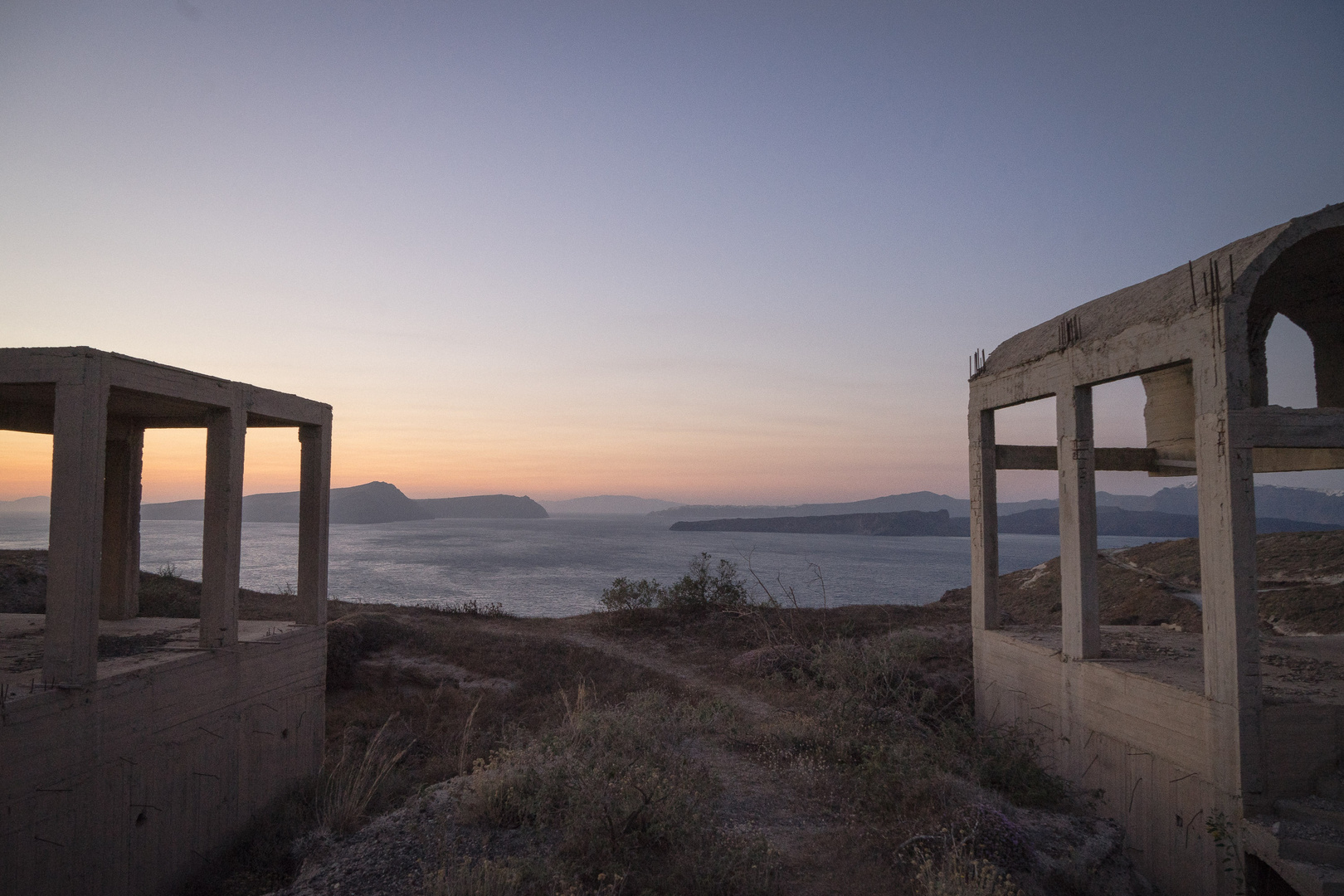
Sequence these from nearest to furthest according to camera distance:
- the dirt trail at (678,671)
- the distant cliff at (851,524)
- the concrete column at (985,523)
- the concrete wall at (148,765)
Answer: the concrete wall at (148,765), the concrete column at (985,523), the dirt trail at (678,671), the distant cliff at (851,524)

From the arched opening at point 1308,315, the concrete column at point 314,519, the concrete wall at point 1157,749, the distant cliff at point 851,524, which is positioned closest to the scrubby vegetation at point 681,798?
the concrete wall at point 1157,749

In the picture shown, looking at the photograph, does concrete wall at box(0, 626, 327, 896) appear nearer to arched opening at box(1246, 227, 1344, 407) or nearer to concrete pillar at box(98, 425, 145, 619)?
concrete pillar at box(98, 425, 145, 619)

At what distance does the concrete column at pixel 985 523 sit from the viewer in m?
10.3

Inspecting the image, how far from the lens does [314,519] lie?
9.10 meters

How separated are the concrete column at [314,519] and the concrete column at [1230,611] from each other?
1010cm

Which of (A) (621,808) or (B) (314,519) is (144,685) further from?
(A) (621,808)

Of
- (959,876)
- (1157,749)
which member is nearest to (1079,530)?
(1157,749)

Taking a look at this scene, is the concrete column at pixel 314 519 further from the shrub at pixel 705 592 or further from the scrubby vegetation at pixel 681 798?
the shrub at pixel 705 592

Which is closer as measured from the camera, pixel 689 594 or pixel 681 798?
pixel 681 798

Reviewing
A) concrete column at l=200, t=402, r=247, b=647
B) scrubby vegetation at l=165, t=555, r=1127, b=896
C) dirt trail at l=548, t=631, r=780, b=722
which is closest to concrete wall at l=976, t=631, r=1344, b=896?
scrubby vegetation at l=165, t=555, r=1127, b=896

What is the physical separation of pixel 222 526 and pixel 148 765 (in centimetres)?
241

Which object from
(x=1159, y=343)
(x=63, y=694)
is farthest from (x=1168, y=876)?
(x=63, y=694)

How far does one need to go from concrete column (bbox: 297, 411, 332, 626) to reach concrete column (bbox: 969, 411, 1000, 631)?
9448mm

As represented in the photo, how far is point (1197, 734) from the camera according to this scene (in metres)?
6.49
